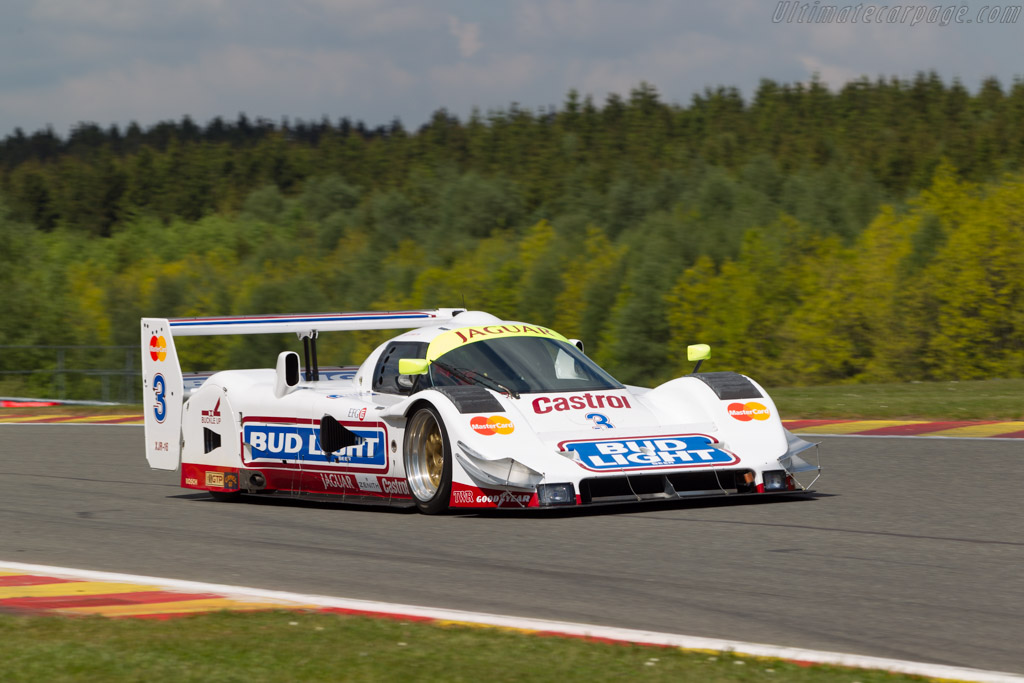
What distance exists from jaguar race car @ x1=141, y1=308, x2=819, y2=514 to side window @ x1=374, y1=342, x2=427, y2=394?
1 centimetres

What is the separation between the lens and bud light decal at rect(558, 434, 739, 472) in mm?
8969

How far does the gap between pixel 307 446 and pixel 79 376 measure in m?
24.0

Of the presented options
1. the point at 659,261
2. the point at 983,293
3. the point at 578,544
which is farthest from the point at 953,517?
the point at 659,261

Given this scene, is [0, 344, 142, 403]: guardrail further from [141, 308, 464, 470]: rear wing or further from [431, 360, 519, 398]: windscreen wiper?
[431, 360, 519, 398]: windscreen wiper

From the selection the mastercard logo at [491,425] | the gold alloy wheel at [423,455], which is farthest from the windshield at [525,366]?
the mastercard logo at [491,425]

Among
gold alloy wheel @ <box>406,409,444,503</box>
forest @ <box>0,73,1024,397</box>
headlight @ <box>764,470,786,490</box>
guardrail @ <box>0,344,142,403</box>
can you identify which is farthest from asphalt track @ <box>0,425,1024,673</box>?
forest @ <box>0,73,1024,397</box>

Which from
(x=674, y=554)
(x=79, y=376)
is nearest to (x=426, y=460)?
(x=674, y=554)

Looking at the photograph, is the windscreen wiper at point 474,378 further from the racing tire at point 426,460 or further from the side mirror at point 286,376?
the side mirror at point 286,376

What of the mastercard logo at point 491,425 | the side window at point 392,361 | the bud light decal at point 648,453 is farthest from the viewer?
the side window at point 392,361

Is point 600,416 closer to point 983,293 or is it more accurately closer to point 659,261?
point 983,293

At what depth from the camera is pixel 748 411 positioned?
9758mm

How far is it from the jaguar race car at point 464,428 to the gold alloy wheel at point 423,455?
1 cm

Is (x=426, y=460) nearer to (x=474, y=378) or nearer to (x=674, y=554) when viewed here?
(x=474, y=378)

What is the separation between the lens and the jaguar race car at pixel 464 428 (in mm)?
9047
